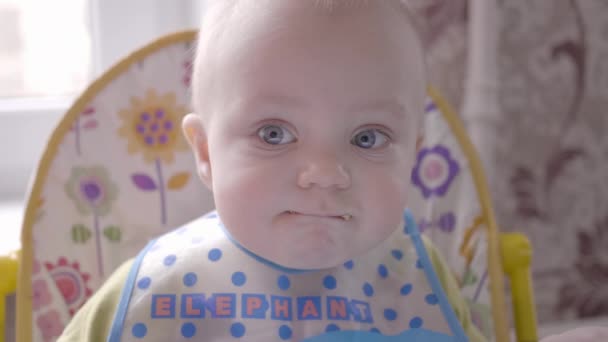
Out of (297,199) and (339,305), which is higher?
(297,199)

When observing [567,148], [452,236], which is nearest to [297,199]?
[452,236]

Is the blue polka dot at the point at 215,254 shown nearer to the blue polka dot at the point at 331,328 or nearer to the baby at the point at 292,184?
the baby at the point at 292,184

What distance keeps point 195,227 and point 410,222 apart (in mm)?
271

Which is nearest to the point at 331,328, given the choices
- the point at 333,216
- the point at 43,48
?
the point at 333,216

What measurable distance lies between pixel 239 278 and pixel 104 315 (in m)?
0.15

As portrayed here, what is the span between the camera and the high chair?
863mm

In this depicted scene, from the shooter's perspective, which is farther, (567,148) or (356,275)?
(567,148)

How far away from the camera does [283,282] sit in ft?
2.48

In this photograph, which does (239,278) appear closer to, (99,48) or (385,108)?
(385,108)

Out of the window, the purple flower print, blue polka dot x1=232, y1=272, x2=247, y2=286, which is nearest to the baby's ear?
blue polka dot x1=232, y1=272, x2=247, y2=286

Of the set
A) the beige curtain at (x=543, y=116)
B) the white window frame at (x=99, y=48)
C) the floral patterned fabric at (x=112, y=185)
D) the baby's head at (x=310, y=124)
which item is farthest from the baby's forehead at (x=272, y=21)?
the white window frame at (x=99, y=48)

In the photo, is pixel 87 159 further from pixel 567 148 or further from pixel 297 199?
pixel 567 148

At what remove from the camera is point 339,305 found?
0.76 metres

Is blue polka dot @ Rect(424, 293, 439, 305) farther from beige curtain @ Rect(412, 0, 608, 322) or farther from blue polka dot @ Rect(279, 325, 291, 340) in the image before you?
beige curtain @ Rect(412, 0, 608, 322)
